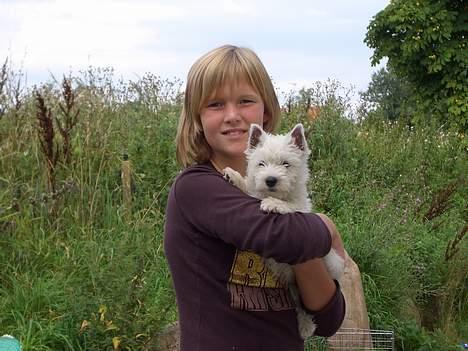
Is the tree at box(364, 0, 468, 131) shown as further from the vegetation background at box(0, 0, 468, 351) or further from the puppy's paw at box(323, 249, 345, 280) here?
the puppy's paw at box(323, 249, 345, 280)

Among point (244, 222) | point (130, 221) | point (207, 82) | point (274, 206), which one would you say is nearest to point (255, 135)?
point (207, 82)

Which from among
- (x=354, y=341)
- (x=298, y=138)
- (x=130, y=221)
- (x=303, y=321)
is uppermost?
(x=298, y=138)

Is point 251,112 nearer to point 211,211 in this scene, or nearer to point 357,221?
point 211,211

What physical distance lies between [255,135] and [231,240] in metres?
0.49

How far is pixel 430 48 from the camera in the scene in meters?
17.0

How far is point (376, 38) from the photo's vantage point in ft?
59.3

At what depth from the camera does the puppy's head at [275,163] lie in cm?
231

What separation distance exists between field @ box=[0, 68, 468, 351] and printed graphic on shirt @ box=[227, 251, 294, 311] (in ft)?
8.56

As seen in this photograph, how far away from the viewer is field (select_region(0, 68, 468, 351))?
193 inches

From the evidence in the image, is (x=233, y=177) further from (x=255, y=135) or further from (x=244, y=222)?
(x=244, y=222)

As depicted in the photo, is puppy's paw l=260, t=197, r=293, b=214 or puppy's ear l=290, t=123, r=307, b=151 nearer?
puppy's paw l=260, t=197, r=293, b=214

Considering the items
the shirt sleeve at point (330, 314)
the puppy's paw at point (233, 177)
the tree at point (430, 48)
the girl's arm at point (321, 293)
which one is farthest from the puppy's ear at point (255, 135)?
the tree at point (430, 48)

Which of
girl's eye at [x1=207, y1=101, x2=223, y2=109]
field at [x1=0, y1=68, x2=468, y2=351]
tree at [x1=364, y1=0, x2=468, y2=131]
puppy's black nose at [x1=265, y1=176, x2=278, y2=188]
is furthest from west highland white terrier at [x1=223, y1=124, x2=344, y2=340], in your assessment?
tree at [x1=364, y1=0, x2=468, y2=131]

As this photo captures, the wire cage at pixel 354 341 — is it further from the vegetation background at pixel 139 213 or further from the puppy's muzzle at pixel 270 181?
the puppy's muzzle at pixel 270 181
